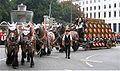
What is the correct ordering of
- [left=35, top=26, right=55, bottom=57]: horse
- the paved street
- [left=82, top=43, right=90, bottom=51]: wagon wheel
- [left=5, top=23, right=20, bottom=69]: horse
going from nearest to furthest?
1. [left=5, top=23, right=20, bottom=69]: horse
2. the paved street
3. [left=35, top=26, right=55, bottom=57]: horse
4. [left=82, top=43, right=90, bottom=51]: wagon wheel

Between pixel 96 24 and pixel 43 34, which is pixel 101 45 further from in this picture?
pixel 43 34

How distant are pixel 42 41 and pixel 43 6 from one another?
186 ft

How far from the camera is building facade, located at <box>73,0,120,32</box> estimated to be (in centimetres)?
11981

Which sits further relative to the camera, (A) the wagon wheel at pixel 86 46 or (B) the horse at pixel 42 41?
(A) the wagon wheel at pixel 86 46

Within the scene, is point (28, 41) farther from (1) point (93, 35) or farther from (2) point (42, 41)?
(1) point (93, 35)

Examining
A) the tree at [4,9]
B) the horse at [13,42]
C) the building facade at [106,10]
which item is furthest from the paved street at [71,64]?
the building facade at [106,10]

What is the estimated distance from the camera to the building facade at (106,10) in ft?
393

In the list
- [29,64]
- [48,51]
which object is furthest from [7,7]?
[29,64]

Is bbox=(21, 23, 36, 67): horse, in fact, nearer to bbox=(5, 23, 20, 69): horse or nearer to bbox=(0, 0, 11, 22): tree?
bbox=(5, 23, 20, 69): horse

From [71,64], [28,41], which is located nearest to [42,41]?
[71,64]

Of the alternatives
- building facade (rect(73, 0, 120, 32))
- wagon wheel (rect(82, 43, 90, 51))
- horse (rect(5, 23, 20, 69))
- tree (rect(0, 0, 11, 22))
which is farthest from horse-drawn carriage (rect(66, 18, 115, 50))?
building facade (rect(73, 0, 120, 32))

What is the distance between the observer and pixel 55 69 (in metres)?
15.9

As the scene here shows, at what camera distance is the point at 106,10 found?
411 ft

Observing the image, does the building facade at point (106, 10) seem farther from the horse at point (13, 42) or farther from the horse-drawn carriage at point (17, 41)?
the horse at point (13, 42)
